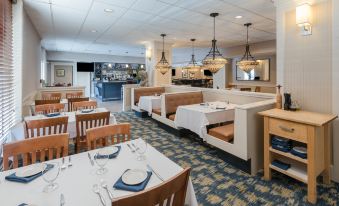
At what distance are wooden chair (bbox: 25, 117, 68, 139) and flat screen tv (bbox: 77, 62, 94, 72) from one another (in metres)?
9.84

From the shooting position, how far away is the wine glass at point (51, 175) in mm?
1104

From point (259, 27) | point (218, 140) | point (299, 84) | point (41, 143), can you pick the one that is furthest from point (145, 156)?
point (259, 27)

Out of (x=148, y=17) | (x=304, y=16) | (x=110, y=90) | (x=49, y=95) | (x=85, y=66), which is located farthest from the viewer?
(x=85, y=66)

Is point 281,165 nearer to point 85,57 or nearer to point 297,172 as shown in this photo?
point 297,172

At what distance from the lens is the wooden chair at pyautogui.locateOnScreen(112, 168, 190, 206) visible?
746 millimetres

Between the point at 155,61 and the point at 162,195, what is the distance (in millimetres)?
6636

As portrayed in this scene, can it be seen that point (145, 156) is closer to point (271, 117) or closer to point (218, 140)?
point (271, 117)

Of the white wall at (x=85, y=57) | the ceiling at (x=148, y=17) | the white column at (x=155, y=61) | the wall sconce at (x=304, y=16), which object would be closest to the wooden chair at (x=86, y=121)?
the ceiling at (x=148, y=17)

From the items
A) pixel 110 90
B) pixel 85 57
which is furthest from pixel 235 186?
pixel 85 57

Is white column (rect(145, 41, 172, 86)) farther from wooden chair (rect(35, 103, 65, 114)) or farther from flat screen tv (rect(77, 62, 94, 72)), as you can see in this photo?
flat screen tv (rect(77, 62, 94, 72))

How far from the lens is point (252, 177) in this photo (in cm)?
255

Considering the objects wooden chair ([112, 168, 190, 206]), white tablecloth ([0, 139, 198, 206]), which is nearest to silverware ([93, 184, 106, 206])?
white tablecloth ([0, 139, 198, 206])

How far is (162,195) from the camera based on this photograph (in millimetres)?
853

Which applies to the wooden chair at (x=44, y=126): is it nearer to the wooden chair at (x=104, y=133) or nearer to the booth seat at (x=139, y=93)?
the wooden chair at (x=104, y=133)
